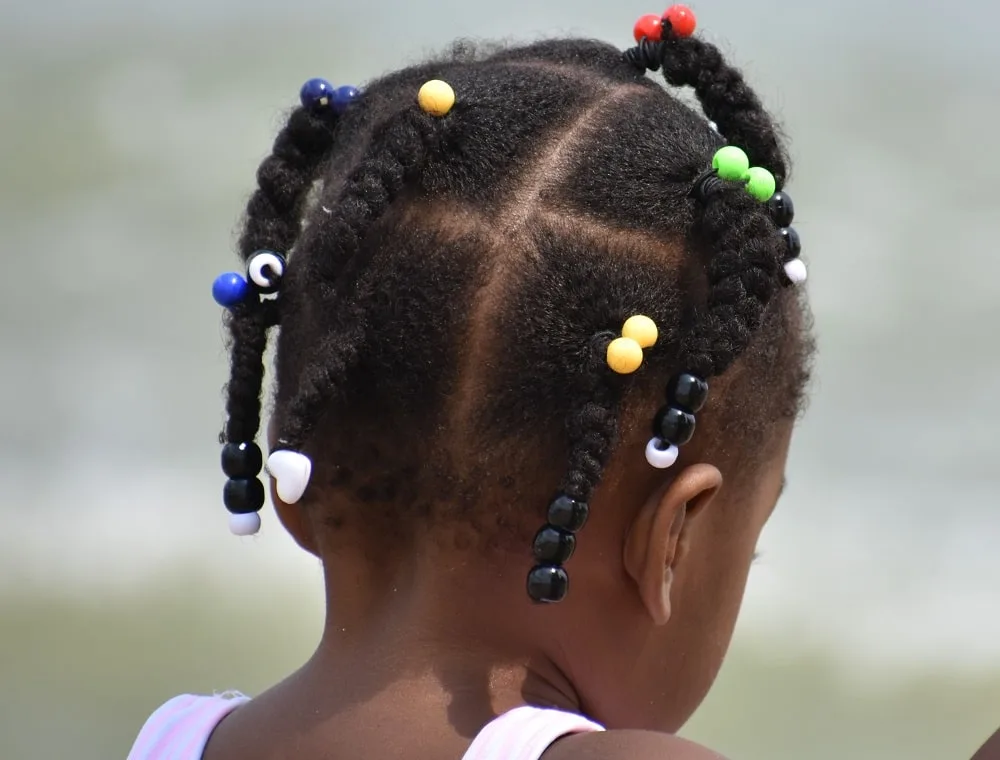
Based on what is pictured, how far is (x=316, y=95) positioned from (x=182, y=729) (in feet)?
1.75

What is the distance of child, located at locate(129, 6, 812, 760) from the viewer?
1.00m

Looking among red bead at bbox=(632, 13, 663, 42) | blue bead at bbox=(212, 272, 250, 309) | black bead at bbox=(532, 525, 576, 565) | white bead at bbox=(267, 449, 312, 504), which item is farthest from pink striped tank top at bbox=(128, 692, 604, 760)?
red bead at bbox=(632, 13, 663, 42)

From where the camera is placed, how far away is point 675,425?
1.00 meters

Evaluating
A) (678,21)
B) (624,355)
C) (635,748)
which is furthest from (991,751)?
(678,21)

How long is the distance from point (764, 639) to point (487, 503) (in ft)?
5.97

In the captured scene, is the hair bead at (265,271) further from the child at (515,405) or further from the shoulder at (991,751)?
the shoulder at (991,751)

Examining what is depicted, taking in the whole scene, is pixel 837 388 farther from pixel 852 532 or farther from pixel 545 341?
pixel 545 341

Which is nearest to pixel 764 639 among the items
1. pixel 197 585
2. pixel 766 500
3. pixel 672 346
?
pixel 197 585

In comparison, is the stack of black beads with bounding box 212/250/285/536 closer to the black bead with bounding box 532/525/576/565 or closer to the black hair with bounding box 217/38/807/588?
the black hair with bounding box 217/38/807/588

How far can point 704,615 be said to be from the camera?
3.74 ft

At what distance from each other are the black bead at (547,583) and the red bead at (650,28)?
480 mm

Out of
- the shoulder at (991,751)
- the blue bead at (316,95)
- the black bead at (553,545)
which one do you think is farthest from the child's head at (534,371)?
the shoulder at (991,751)

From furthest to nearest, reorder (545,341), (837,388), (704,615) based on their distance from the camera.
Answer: (837,388)
(704,615)
(545,341)

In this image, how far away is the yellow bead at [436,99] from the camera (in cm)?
106
